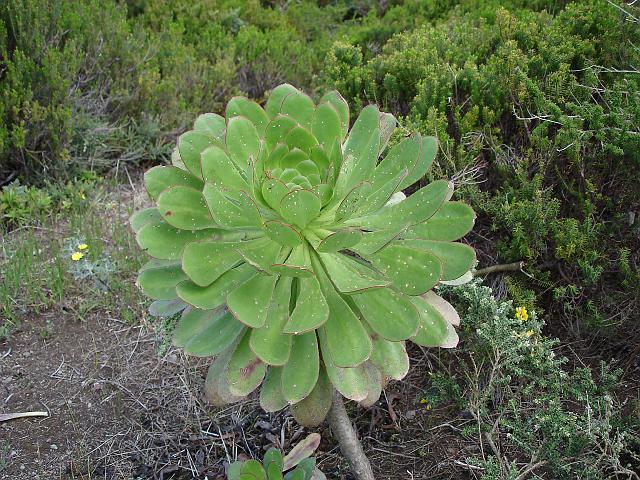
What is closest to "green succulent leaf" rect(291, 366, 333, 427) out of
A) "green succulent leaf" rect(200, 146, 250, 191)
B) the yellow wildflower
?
"green succulent leaf" rect(200, 146, 250, 191)

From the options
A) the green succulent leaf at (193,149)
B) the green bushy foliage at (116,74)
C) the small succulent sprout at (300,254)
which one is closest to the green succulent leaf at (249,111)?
the small succulent sprout at (300,254)

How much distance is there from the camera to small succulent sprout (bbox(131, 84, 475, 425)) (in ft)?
5.24

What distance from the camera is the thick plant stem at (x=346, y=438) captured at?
1826 millimetres

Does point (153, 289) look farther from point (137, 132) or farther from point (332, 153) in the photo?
point (137, 132)

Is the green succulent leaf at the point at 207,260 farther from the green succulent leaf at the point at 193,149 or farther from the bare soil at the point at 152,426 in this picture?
the bare soil at the point at 152,426

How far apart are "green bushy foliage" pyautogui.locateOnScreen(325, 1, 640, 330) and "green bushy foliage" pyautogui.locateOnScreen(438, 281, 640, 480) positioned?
0.33m

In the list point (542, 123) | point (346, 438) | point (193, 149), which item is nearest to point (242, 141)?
point (193, 149)

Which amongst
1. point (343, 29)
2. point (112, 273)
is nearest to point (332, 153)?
point (112, 273)

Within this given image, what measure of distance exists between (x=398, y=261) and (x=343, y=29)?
460 cm

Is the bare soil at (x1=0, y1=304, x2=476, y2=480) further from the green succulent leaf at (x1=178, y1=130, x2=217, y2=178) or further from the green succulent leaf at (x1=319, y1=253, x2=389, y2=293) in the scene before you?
the green succulent leaf at (x1=178, y1=130, x2=217, y2=178)

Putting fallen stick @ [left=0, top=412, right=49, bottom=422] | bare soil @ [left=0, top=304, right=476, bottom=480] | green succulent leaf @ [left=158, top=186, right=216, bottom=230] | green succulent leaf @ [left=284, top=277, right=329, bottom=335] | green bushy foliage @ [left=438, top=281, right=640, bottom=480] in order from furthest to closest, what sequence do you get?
fallen stick @ [left=0, top=412, right=49, bottom=422]
bare soil @ [left=0, top=304, right=476, bottom=480]
green bushy foliage @ [left=438, top=281, right=640, bottom=480]
green succulent leaf @ [left=158, top=186, right=216, bottom=230]
green succulent leaf @ [left=284, top=277, right=329, bottom=335]

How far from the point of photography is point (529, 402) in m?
2.31

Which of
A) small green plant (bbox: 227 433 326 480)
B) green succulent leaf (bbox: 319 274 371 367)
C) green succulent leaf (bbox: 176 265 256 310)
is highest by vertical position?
green succulent leaf (bbox: 176 265 256 310)

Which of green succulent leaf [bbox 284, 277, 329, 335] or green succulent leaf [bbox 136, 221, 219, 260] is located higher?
green succulent leaf [bbox 136, 221, 219, 260]
